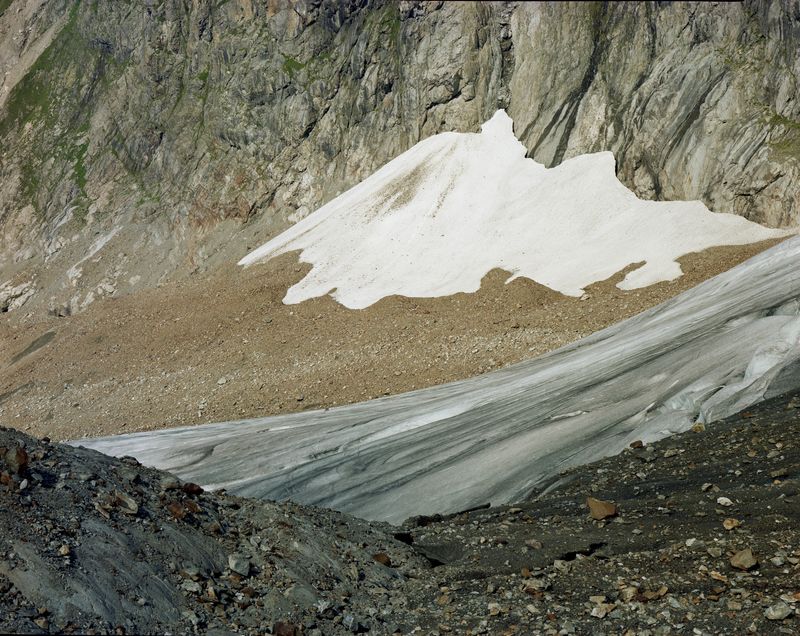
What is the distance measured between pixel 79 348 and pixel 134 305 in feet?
19.1

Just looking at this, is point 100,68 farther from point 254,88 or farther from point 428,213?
point 428,213

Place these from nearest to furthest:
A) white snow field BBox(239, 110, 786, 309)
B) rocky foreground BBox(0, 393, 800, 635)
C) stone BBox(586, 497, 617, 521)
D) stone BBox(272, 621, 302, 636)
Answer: rocky foreground BBox(0, 393, 800, 635) → stone BBox(272, 621, 302, 636) → stone BBox(586, 497, 617, 521) → white snow field BBox(239, 110, 786, 309)

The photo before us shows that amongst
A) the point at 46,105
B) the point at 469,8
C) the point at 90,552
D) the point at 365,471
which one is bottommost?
the point at 365,471

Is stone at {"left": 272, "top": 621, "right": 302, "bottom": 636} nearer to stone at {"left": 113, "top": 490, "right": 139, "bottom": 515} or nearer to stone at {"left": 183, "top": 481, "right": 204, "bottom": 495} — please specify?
stone at {"left": 113, "top": 490, "right": 139, "bottom": 515}

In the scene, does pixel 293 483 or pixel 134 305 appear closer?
pixel 293 483

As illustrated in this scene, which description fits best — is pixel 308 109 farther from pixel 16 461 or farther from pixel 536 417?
pixel 16 461

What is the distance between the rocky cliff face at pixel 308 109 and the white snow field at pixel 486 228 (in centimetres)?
143

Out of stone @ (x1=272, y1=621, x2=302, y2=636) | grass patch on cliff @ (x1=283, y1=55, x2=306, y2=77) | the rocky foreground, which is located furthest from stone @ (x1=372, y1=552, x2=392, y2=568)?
grass patch on cliff @ (x1=283, y1=55, x2=306, y2=77)

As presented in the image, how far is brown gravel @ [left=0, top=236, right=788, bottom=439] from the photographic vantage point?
3064cm

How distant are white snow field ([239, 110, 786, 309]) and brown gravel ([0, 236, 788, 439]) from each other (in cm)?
140

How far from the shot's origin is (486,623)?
9672mm

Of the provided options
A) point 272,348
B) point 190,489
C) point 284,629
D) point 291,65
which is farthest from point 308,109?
point 284,629

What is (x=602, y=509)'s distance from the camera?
12.3 metres

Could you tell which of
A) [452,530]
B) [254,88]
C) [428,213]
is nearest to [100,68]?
[254,88]
